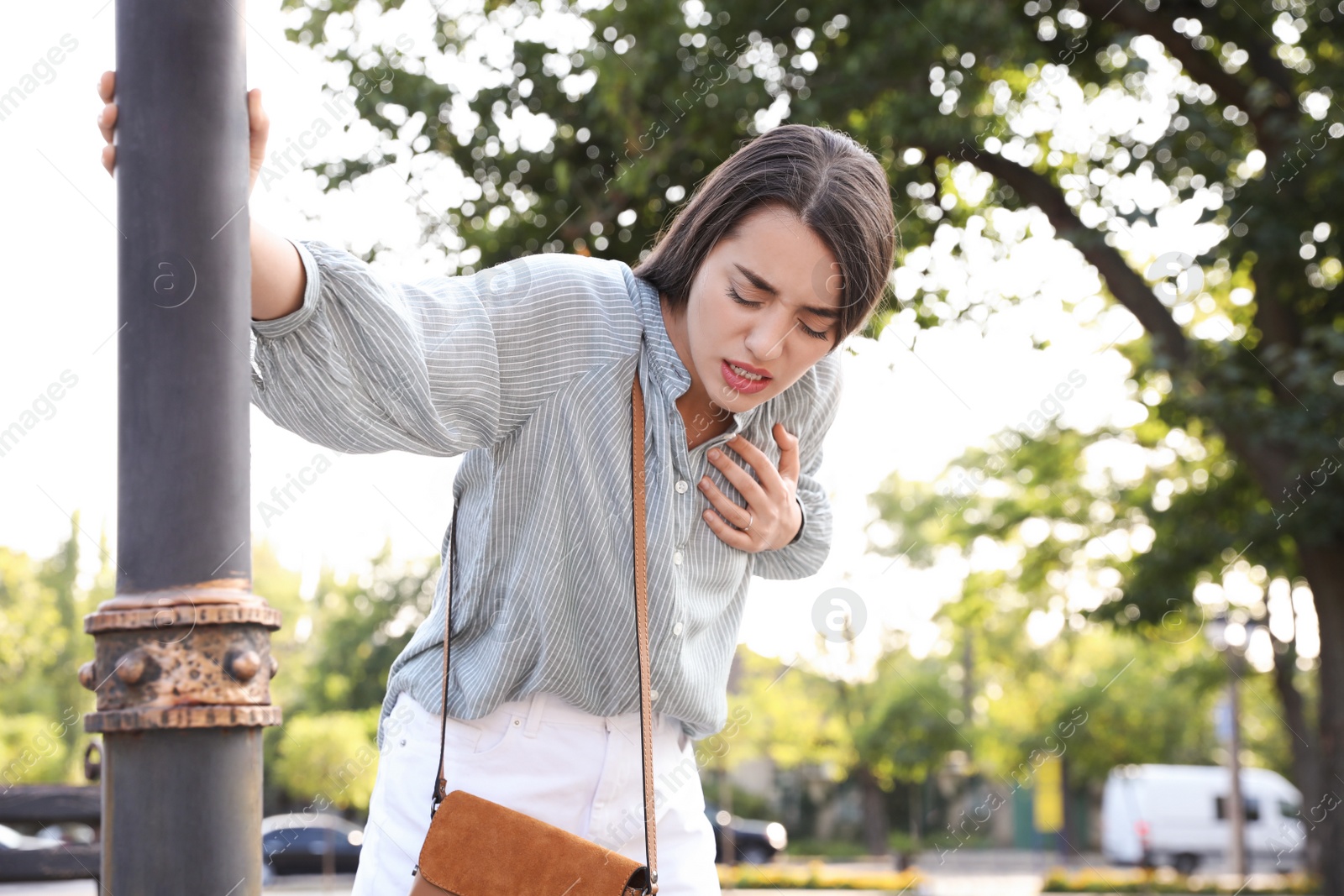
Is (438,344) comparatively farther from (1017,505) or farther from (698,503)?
(1017,505)

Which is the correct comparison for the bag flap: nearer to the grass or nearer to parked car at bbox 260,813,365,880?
the grass

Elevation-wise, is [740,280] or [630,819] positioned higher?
[740,280]

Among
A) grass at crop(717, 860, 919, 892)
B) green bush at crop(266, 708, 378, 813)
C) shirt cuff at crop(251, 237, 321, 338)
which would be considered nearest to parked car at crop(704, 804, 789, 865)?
grass at crop(717, 860, 919, 892)

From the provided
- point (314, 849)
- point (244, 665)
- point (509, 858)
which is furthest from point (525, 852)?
point (314, 849)

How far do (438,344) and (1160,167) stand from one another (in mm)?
7522

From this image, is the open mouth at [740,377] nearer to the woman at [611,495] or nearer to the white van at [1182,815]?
the woman at [611,495]

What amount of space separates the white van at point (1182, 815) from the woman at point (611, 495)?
86.7 ft

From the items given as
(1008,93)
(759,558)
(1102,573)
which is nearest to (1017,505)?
(1102,573)

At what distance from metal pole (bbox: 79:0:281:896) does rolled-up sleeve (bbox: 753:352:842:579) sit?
1150 millimetres

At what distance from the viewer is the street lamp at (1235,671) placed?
13953 mm

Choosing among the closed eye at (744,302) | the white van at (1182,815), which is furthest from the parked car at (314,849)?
the closed eye at (744,302)

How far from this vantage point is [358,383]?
133 cm

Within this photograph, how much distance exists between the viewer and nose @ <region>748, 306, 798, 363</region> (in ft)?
5.51

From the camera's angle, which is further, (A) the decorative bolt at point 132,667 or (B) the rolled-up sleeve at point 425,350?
(B) the rolled-up sleeve at point 425,350
